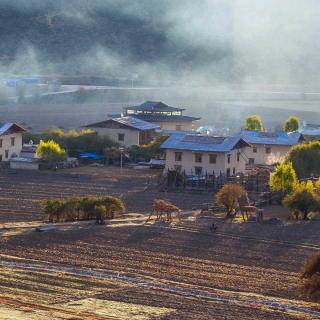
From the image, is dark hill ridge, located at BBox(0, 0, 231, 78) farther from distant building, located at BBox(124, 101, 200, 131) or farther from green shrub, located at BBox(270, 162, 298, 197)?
green shrub, located at BBox(270, 162, 298, 197)

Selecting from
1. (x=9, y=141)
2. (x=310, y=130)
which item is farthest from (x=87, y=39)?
(x=9, y=141)

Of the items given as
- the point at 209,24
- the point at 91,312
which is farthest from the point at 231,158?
the point at 209,24

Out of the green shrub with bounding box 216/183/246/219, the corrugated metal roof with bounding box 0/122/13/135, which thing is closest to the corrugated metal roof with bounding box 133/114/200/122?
the corrugated metal roof with bounding box 0/122/13/135

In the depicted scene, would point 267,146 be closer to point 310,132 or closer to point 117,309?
point 310,132

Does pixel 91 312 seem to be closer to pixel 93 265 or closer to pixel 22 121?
pixel 93 265

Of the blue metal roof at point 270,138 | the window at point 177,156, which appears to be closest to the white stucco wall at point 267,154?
the blue metal roof at point 270,138

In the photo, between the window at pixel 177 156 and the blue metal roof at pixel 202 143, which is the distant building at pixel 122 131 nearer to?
the blue metal roof at pixel 202 143
